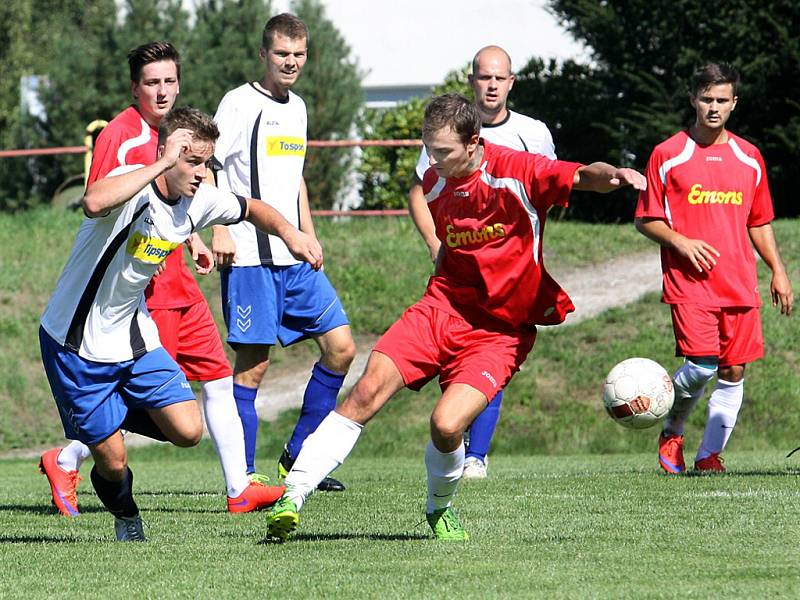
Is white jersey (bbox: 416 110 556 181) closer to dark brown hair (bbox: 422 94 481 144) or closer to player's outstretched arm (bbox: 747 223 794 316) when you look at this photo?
player's outstretched arm (bbox: 747 223 794 316)

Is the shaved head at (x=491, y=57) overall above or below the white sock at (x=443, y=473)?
above

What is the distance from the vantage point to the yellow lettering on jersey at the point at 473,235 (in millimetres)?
6082

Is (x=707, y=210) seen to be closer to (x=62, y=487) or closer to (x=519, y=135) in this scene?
(x=519, y=135)

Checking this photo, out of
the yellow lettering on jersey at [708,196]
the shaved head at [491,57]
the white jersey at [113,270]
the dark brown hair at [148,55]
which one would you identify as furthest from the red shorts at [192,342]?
the yellow lettering on jersey at [708,196]

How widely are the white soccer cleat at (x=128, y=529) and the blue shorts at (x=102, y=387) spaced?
39 centimetres

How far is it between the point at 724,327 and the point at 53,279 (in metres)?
10.7

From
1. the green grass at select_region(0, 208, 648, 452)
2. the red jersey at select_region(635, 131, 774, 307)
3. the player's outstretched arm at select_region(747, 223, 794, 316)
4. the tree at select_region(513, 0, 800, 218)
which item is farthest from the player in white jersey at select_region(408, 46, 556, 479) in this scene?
the tree at select_region(513, 0, 800, 218)

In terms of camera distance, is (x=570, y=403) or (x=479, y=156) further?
(x=570, y=403)

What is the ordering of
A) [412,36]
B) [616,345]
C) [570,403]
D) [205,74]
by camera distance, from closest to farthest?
[570,403] → [616,345] → [205,74] → [412,36]

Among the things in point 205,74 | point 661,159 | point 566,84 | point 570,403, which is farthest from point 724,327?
point 205,74

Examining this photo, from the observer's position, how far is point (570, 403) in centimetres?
1397

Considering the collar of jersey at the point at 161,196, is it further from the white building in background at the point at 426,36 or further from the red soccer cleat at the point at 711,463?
the white building in background at the point at 426,36

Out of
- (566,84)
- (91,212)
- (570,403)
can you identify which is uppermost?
(91,212)

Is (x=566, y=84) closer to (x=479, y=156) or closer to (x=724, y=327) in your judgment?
(x=724, y=327)
